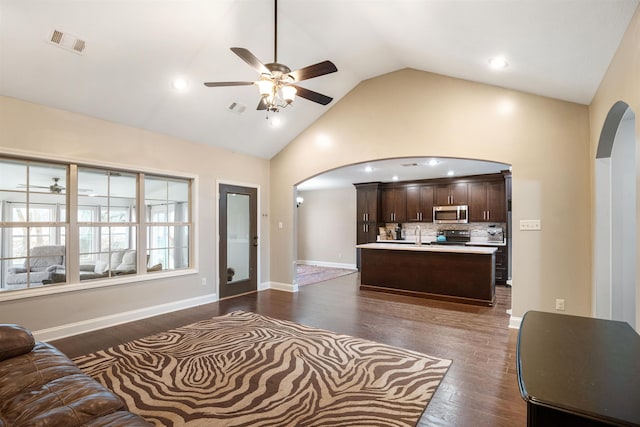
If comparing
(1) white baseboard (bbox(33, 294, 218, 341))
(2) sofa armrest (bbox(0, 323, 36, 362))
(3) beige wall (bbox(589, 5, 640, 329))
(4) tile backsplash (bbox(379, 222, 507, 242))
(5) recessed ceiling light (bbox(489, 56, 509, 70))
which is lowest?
(1) white baseboard (bbox(33, 294, 218, 341))

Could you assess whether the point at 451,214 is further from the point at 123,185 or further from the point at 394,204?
the point at 123,185

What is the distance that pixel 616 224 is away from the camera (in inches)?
128

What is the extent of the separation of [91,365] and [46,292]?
1.31 meters

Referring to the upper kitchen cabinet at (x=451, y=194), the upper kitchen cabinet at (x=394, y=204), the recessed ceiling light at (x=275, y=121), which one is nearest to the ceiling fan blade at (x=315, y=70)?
the recessed ceiling light at (x=275, y=121)

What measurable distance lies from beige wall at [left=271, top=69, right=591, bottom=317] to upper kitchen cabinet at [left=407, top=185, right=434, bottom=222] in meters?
3.84

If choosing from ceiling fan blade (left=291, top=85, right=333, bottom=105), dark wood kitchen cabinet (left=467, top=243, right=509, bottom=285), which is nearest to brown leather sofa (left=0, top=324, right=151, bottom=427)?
ceiling fan blade (left=291, top=85, right=333, bottom=105)

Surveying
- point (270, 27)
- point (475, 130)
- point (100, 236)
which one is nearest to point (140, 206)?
point (100, 236)

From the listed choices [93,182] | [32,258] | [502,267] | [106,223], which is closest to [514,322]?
[502,267]

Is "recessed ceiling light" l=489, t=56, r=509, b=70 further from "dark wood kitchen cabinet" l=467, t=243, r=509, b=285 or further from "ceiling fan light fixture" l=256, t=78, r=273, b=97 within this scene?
"dark wood kitchen cabinet" l=467, t=243, r=509, b=285

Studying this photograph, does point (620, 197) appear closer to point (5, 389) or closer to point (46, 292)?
point (5, 389)

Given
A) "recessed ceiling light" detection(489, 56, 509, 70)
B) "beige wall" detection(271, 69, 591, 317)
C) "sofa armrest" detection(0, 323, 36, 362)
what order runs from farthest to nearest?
"beige wall" detection(271, 69, 591, 317), "recessed ceiling light" detection(489, 56, 509, 70), "sofa armrest" detection(0, 323, 36, 362)

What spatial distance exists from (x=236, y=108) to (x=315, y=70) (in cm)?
234

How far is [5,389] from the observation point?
159 centimetres

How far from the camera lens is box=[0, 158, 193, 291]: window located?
3523 millimetres
